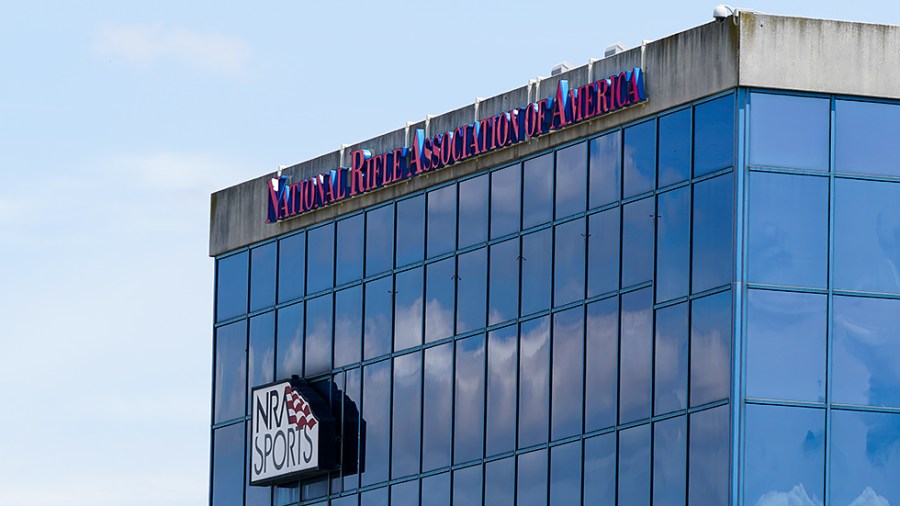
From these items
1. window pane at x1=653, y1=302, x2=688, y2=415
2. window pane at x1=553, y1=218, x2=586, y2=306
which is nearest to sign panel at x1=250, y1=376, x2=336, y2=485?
window pane at x1=553, y1=218, x2=586, y2=306

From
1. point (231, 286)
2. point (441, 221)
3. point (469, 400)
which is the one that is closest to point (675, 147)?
point (441, 221)

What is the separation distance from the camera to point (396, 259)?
2313 inches

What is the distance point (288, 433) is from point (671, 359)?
1289 cm

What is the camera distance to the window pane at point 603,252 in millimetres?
52594

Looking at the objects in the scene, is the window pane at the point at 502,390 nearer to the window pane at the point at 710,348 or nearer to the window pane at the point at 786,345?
the window pane at the point at 710,348

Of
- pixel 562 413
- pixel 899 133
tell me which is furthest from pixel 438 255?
pixel 899 133

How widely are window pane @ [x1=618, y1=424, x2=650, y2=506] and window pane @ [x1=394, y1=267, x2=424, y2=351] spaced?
25.5 feet

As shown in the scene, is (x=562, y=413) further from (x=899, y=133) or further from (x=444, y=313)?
(x=899, y=133)

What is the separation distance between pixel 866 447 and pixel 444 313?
36.2 ft

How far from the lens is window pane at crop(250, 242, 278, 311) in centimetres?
6256

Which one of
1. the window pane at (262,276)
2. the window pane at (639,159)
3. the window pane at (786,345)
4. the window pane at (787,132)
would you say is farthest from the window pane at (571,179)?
the window pane at (262,276)

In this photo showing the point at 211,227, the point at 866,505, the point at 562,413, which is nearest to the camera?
the point at 866,505

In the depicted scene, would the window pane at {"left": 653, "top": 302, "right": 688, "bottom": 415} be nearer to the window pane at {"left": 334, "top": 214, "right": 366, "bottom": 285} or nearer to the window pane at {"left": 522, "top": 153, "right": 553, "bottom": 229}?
the window pane at {"left": 522, "top": 153, "right": 553, "bottom": 229}

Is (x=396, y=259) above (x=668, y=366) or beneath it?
above
